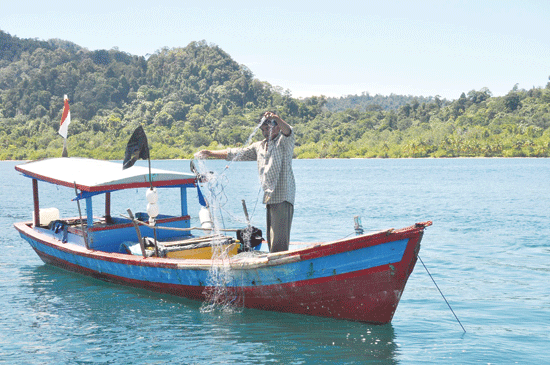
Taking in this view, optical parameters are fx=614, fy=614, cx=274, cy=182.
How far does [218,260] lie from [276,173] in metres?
1.57

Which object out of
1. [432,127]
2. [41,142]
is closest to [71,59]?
[41,142]

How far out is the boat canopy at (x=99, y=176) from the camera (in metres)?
9.81

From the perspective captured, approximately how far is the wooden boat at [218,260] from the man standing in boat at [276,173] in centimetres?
41

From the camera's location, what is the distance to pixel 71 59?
149 meters

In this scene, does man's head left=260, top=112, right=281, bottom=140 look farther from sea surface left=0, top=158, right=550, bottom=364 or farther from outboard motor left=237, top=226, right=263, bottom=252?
outboard motor left=237, top=226, right=263, bottom=252

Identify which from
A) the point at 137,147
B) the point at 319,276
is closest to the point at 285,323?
the point at 319,276

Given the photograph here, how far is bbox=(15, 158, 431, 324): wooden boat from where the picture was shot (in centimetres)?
719

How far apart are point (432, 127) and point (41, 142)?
58575mm

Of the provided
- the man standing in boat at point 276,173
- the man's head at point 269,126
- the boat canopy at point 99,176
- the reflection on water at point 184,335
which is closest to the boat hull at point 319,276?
the reflection on water at point 184,335

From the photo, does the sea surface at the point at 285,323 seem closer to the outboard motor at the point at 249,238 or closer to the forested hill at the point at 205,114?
the outboard motor at the point at 249,238

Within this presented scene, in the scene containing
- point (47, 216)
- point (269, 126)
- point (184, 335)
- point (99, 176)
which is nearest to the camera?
point (269, 126)

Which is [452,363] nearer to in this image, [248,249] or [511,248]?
[248,249]

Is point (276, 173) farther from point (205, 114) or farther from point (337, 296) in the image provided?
point (205, 114)

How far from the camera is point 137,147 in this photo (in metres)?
9.27
